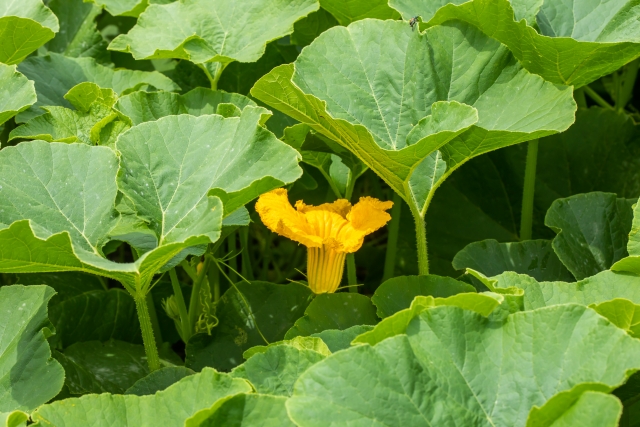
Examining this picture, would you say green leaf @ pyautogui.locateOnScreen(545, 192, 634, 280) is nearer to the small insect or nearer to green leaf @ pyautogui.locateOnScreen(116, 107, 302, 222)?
the small insect

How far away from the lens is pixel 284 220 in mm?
1786

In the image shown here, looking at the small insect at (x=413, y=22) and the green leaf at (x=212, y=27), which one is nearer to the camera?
the small insect at (x=413, y=22)

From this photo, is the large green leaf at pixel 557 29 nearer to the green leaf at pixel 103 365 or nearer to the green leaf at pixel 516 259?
the green leaf at pixel 516 259

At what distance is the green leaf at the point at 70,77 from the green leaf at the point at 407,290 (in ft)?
3.31

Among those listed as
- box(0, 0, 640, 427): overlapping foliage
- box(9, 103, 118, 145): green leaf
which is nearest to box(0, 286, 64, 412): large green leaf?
box(0, 0, 640, 427): overlapping foliage

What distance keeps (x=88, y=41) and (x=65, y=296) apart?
91 centimetres

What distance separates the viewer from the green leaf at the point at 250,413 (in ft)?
4.15

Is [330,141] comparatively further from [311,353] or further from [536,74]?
[311,353]

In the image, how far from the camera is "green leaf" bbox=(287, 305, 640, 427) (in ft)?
4.09

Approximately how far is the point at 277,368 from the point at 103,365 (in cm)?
73

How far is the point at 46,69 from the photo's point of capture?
2.41m

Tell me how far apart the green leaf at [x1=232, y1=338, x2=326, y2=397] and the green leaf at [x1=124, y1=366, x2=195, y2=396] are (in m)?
0.24

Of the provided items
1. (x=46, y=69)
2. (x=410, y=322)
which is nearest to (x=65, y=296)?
(x=46, y=69)

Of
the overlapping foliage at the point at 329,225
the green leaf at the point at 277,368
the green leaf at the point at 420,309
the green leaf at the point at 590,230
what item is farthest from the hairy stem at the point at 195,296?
the green leaf at the point at 590,230
